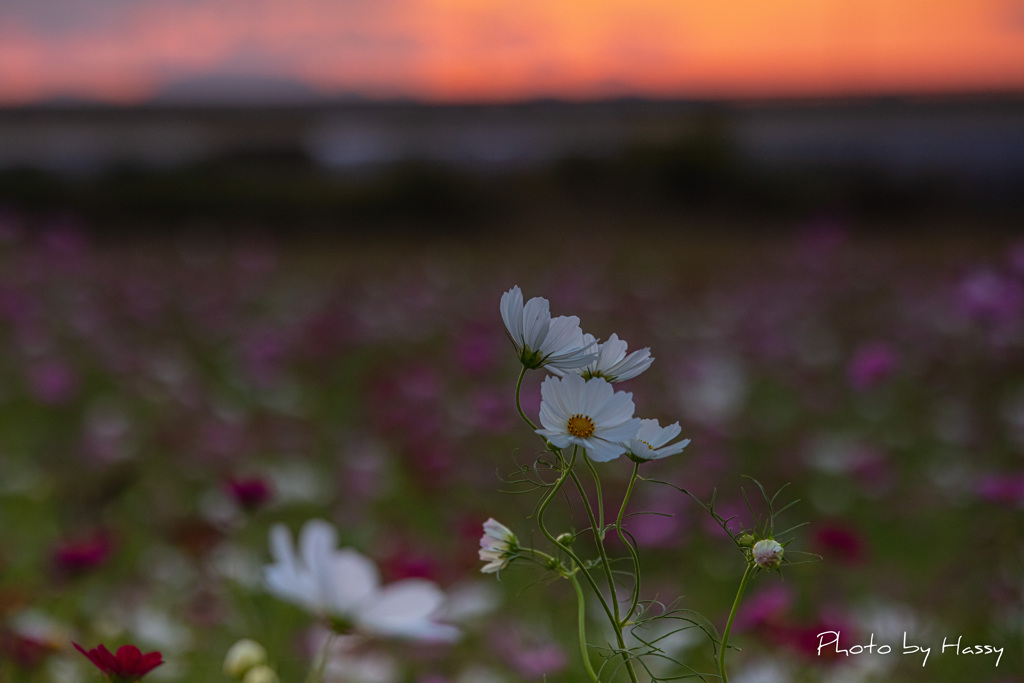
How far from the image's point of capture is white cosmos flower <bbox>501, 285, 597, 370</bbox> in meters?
0.27

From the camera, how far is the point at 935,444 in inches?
66.8

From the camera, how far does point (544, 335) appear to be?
0.27 m

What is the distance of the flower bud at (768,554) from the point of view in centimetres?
26

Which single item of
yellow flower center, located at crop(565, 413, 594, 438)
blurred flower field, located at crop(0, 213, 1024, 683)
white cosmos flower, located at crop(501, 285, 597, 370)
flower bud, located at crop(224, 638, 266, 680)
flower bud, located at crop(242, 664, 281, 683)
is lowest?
flower bud, located at crop(242, 664, 281, 683)

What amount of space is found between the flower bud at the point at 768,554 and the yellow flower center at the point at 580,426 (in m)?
0.06

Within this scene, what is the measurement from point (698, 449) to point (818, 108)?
1157 centimetres

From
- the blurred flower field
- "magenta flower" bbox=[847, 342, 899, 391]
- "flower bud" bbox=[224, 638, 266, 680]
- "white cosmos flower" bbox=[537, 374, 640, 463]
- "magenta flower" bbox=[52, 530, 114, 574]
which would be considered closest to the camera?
"white cosmos flower" bbox=[537, 374, 640, 463]

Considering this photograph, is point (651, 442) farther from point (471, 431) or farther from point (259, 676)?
point (471, 431)

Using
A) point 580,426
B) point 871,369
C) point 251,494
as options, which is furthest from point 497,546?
point 871,369

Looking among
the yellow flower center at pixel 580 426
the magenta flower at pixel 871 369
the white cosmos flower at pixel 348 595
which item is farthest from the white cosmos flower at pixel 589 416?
the magenta flower at pixel 871 369

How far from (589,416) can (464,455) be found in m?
1.09

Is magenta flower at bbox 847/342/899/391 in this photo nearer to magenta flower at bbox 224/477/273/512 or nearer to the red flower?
magenta flower at bbox 224/477/273/512

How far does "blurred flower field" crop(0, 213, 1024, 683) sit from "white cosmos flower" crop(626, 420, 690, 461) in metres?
0.04

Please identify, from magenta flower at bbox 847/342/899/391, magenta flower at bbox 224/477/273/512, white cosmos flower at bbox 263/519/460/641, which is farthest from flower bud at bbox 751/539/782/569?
magenta flower at bbox 847/342/899/391
